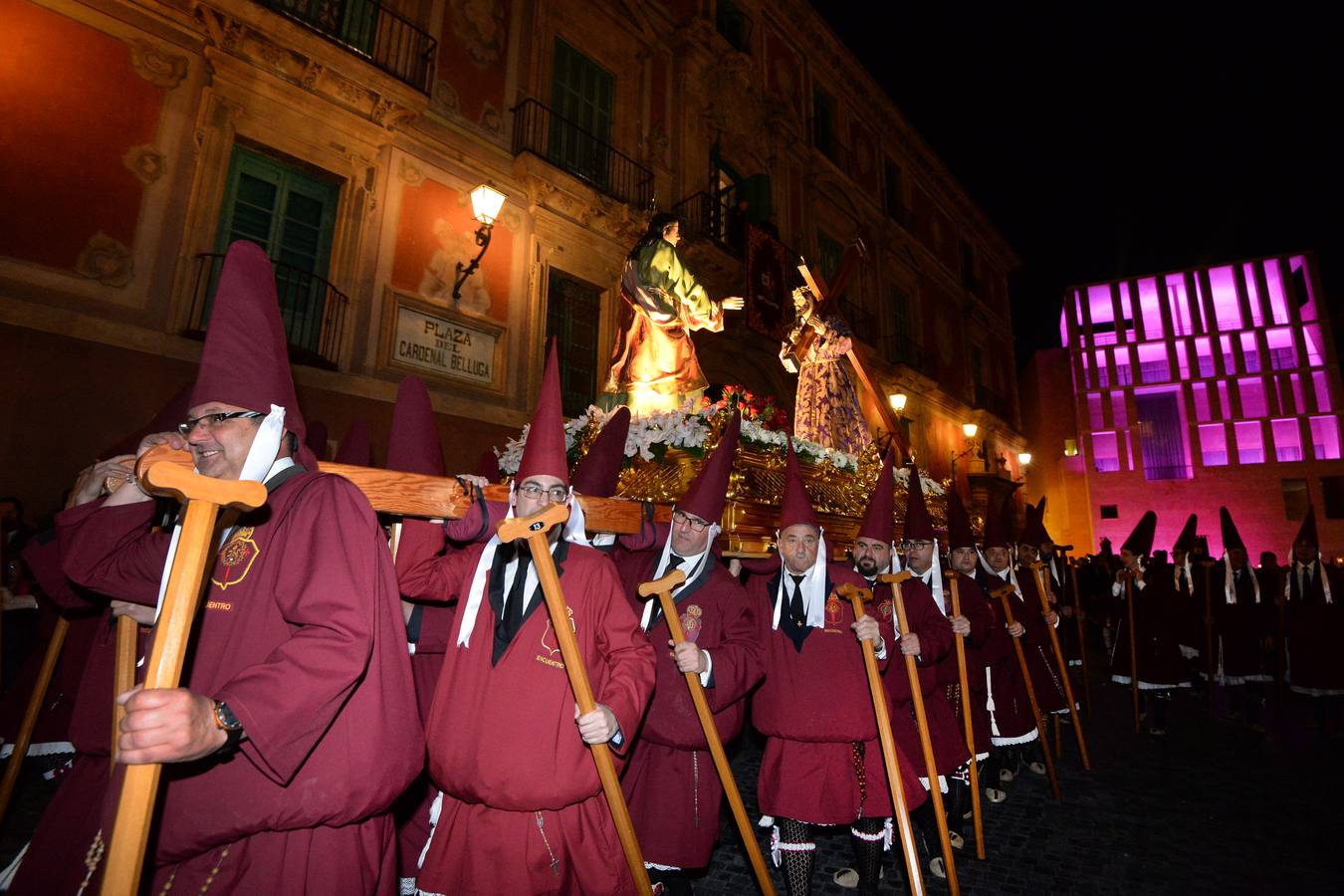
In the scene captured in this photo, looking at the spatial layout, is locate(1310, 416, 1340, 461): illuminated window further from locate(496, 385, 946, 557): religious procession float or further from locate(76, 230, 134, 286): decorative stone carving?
locate(76, 230, 134, 286): decorative stone carving

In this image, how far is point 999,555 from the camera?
5973mm

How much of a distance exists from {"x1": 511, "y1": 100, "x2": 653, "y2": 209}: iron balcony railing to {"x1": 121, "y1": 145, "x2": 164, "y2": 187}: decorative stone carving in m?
4.67

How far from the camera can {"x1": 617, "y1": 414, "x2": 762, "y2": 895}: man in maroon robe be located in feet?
10.3

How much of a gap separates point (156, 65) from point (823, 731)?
372 inches

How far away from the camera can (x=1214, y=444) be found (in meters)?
34.2

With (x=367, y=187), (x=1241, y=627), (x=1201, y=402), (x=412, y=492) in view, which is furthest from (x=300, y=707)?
(x=1201, y=402)

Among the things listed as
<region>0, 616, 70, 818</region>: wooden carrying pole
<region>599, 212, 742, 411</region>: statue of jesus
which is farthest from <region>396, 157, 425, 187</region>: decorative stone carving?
<region>0, 616, 70, 818</region>: wooden carrying pole

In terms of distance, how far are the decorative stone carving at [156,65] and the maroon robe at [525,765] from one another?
819 cm

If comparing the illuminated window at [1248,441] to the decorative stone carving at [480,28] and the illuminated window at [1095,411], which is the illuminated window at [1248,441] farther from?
the decorative stone carving at [480,28]

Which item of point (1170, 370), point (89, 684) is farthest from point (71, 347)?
point (1170, 370)

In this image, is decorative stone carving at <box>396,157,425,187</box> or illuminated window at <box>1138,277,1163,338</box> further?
illuminated window at <box>1138,277,1163,338</box>

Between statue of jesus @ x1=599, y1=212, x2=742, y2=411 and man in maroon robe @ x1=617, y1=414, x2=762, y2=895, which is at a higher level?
statue of jesus @ x1=599, y1=212, x2=742, y2=411

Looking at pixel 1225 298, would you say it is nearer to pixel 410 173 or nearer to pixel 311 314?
pixel 410 173

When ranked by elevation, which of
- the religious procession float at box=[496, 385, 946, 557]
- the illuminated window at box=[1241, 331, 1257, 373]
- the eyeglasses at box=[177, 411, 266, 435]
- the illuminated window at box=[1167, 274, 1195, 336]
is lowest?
the eyeglasses at box=[177, 411, 266, 435]
